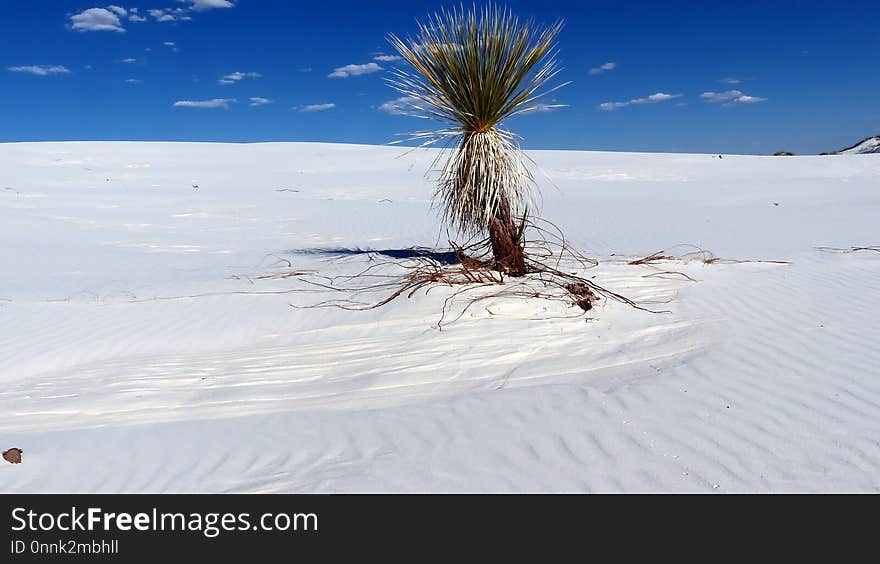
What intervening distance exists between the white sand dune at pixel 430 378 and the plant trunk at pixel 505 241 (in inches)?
34.5

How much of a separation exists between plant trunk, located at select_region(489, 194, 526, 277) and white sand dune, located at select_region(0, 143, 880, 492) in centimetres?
88

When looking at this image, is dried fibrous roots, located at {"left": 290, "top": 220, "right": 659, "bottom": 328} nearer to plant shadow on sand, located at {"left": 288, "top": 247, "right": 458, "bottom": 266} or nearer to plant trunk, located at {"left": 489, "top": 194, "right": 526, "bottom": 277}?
plant trunk, located at {"left": 489, "top": 194, "right": 526, "bottom": 277}

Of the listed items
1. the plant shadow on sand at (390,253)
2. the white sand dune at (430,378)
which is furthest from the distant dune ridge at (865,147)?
the plant shadow on sand at (390,253)

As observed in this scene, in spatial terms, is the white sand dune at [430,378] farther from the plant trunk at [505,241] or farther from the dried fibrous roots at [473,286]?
the plant trunk at [505,241]

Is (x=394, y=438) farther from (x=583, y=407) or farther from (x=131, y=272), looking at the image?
(x=131, y=272)

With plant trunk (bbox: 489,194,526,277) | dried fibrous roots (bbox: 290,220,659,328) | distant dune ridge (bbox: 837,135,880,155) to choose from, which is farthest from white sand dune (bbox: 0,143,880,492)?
distant dune ridge (bbox: 837,135,880,155)

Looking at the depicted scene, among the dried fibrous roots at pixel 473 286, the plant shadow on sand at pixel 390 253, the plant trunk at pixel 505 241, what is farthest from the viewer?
the plant shadow on sand at pixel 390 253

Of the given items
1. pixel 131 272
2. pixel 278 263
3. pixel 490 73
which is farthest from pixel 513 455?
pixel 131 272

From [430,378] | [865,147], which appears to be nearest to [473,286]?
[430,378]

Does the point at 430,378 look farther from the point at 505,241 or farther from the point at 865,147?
the point at 865,147

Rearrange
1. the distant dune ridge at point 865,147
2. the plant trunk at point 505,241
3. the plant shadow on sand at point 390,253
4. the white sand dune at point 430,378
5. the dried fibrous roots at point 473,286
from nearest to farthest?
the white sand dune at point 430,378 < the dried fibrous roots at point 473,286 < the plant trunk at point 505,241 < the plant shadow on sand at point 390,253 < the distant dune ridge at point 865,147

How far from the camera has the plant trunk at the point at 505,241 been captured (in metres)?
7.07

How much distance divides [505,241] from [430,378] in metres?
2.53

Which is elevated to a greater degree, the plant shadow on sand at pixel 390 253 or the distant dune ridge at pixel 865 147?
the distant dune ridge at pixel 865 147
